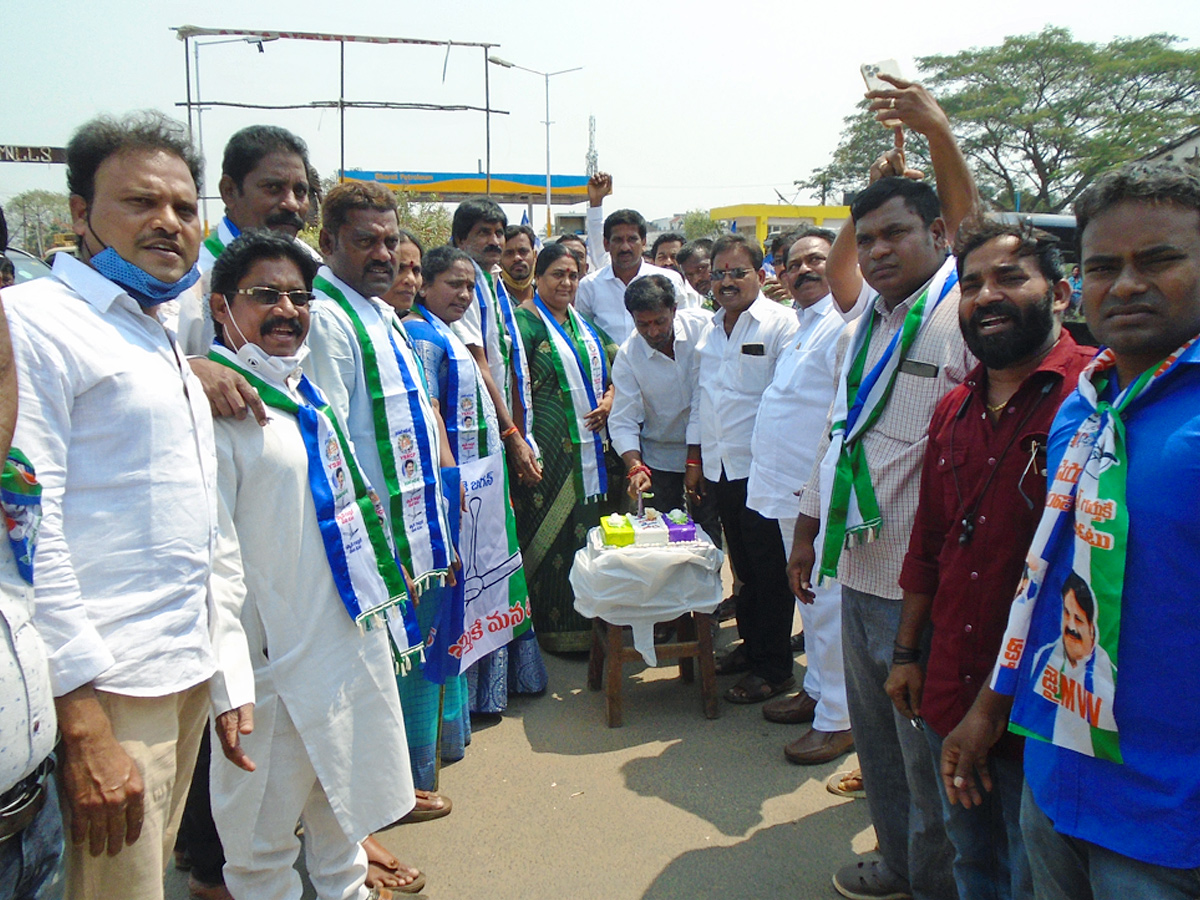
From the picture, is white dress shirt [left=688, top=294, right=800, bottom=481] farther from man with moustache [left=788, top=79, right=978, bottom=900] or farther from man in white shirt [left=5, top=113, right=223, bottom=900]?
man in white shirt [left=5, top=113, right=223, bottom=900]

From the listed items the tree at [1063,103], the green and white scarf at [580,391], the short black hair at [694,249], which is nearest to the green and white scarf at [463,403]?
the green and white scarf at [580,391]

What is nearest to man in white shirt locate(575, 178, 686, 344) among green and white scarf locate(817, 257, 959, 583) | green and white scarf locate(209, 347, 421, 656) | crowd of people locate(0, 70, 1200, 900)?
crowd of people locate(0, 70, 1200, 900)

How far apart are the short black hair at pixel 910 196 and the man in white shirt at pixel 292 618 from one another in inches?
64.3

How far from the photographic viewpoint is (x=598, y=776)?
3334 millimetres

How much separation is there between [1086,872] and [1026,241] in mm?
1278

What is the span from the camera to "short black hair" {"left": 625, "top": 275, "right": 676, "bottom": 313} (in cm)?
438

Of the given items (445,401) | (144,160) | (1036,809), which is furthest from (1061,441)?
(445,401)

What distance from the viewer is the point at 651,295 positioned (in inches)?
173

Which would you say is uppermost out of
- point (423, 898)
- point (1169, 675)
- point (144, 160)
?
point (144, 160)

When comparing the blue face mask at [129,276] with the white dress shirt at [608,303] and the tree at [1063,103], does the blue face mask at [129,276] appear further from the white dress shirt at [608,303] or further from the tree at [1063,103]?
the tree at [1063,103]

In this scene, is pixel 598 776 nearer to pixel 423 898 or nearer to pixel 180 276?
pixel 423 898

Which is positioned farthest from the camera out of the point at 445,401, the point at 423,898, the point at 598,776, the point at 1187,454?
the point at 445,401

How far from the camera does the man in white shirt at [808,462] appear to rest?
337cm

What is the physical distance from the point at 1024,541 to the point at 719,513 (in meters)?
2.62
